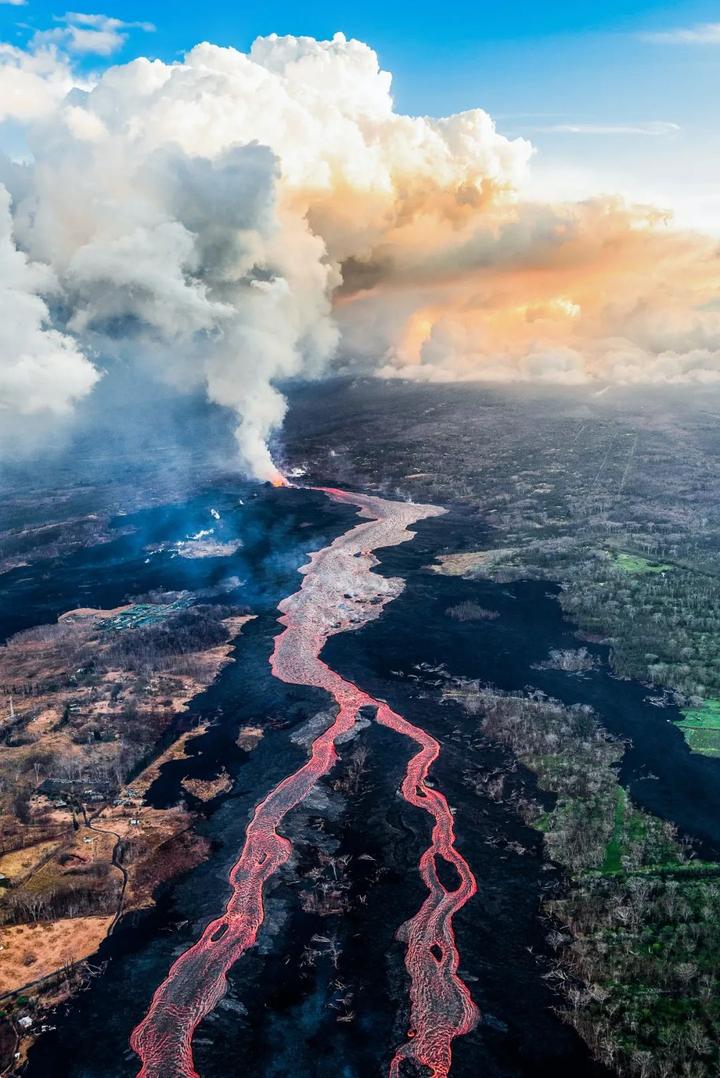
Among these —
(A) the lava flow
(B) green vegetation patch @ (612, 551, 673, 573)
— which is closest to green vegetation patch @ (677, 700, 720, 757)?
(A) the lava flow

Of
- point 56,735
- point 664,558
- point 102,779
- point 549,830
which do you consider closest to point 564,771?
point 549,830

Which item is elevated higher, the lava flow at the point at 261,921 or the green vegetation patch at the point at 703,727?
the lava flow at the point at 261,921

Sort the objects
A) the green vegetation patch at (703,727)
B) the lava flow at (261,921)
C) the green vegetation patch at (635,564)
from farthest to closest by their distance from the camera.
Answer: the green vegetation patch at (635,564)
the green vegetation patch at (703,727)
the lava flow at (261,921)

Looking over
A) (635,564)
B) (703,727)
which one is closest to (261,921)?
(703,727)

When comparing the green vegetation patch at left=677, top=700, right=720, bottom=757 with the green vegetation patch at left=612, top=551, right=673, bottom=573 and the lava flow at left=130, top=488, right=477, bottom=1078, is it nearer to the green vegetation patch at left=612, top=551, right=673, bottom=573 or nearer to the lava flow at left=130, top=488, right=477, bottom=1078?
the lava flow at left=130, top=488, right=477, bottom=1078

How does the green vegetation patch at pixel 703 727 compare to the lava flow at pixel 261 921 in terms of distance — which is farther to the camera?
the green vegetation patch at pixel 703 727

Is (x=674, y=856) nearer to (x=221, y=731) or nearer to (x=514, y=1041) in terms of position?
(x=514, y=1041)

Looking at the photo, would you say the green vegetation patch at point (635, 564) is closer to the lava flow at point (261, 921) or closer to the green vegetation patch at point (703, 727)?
the green vegetation patch at point (703, 727)

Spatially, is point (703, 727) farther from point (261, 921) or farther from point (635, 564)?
point (635, 564)

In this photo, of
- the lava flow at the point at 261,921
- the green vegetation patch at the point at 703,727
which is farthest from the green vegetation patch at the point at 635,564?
the lava flow at the point at 261,921
